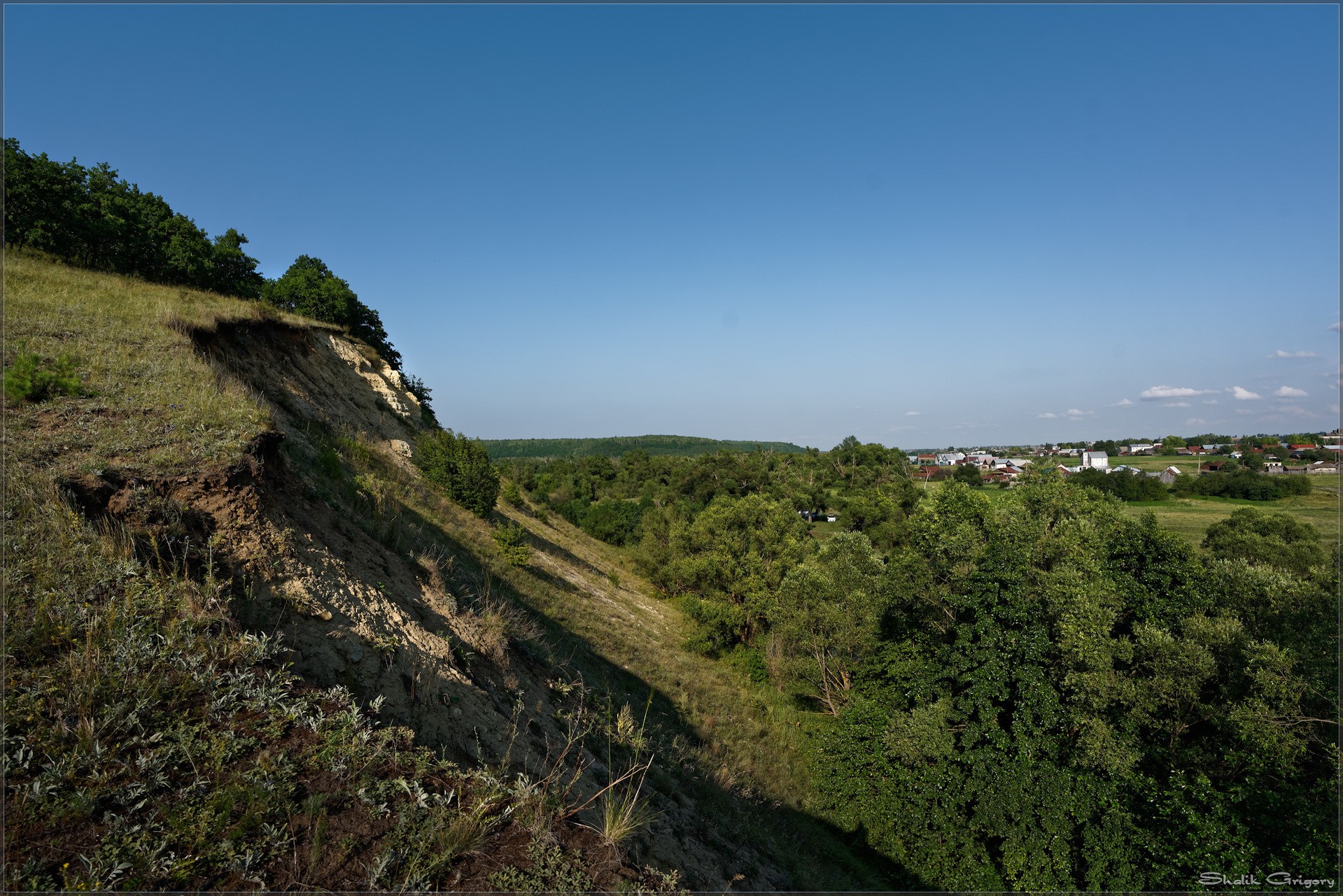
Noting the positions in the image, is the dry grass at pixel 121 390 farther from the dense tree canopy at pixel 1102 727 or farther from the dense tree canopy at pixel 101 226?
the dense tree canopy at pixel 1102 727

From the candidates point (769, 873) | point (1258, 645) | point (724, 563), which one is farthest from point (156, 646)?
point (724, 563)

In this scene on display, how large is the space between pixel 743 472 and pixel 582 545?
1520 inches

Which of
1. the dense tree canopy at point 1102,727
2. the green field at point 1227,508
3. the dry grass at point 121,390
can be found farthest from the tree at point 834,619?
the green field at point 1227,508

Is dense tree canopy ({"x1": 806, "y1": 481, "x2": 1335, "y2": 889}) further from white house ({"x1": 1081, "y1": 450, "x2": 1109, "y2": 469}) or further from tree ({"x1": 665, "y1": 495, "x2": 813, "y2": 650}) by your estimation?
white house ({"x1": 1081, "y1": 450, "x2": 1109, "y2": 469})

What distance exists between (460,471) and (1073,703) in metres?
21.1

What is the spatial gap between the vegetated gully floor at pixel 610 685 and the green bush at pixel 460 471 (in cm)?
69

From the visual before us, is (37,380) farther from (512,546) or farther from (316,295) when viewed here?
(316,295)

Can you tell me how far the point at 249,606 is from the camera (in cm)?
483

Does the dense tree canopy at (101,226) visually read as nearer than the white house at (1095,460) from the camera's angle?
Yes

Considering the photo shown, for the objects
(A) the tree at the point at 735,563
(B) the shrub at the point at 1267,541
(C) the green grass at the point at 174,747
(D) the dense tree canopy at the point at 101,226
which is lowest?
(A) the tree at the point at 735,563

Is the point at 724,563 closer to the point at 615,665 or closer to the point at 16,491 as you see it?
the point at 615,665

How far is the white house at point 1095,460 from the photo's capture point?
95.5m

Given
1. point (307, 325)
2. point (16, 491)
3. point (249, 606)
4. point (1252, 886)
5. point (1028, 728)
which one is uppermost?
point (307, 325)

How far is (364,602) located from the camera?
6.19 m
